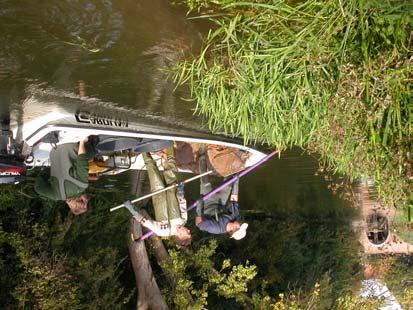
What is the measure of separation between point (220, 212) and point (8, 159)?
2499 millimetres

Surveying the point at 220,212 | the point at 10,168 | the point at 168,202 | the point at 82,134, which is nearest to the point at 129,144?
the point at 82,134

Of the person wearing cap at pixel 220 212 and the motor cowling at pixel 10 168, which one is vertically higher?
the motor cowling at pixel 10 168

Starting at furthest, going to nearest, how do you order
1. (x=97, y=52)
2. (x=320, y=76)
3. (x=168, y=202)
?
(x=168, y=202) < (x=97, y=52) < (x=320, y=76)

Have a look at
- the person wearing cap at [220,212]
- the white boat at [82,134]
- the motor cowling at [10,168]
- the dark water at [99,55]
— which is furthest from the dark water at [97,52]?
the person wearing cap at [220,212]

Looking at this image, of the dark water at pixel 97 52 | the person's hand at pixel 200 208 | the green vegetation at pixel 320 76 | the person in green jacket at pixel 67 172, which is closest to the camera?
the green vegetation at pixel 320 76

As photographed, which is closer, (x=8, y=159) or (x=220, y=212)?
(x=8, y=159)

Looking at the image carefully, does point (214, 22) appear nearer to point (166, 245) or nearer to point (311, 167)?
point (311, 167)

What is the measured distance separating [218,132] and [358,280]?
9.60 meters

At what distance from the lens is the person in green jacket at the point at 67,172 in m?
4.93

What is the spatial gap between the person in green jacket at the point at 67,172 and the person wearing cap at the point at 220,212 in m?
1.49

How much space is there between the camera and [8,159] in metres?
4.61

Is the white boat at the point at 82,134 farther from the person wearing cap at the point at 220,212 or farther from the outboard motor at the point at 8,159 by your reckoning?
the person wearing cap at the point at 220,212

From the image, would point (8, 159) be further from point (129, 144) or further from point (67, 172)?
point (129, 144)

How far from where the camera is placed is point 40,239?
7.65m
